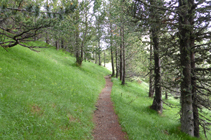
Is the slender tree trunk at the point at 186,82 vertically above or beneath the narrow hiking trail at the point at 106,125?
above

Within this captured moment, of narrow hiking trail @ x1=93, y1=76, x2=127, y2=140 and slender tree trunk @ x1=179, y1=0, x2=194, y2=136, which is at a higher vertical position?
slender tree trunk @ x1=179, y1=0, x2=194, y2=136

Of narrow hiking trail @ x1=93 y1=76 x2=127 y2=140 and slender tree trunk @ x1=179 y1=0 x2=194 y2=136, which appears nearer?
narrow hiking trail @ x1=93 y1=76 x2=127 y2=140

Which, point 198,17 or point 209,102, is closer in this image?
point 198,17

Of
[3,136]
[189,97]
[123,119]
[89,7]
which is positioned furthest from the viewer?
[89,7]

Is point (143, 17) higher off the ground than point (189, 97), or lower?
higher

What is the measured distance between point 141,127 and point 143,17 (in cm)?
626

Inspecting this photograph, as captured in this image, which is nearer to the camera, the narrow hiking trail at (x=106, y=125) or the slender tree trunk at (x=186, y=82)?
the narrow hiking trail at (x=106, y=125)

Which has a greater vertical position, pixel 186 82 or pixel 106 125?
pixel 186 82

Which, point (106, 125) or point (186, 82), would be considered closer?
point (186, 82)

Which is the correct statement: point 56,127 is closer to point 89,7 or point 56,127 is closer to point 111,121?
point 111,121

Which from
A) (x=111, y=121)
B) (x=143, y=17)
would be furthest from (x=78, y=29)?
(x=111, y=121)

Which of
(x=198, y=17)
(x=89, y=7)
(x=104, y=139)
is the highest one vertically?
(x=89, y=7)

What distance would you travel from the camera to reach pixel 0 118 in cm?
412

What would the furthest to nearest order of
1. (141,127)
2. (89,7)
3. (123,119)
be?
(89,7)
(123,119)
(141,127)
